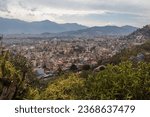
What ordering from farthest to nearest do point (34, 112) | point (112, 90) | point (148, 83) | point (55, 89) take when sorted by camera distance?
point (55, 89) < point (148, 83) < point (112, 90) < point (34, 112)

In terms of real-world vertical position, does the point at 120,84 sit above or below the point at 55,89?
above

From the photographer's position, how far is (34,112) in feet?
37.7

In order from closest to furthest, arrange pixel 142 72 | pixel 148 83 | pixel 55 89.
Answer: pixel 148 83 → pixel 142 72 → pixel 55 89

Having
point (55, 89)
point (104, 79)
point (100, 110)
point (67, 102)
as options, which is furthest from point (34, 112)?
point (55, 89)

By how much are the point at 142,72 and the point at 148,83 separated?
2.37 metres

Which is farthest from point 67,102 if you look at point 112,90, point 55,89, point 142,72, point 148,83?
point 55,89

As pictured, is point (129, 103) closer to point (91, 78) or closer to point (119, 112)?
point (119, 112)

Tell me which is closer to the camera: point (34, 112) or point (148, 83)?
point (34, 112)

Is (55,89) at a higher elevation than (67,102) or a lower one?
lower

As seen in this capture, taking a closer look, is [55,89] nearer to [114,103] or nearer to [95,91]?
[95,91]

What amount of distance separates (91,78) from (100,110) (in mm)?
14530

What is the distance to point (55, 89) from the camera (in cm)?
4238

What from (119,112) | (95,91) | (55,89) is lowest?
(55,89)

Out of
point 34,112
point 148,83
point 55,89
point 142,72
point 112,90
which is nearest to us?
point 34,112
